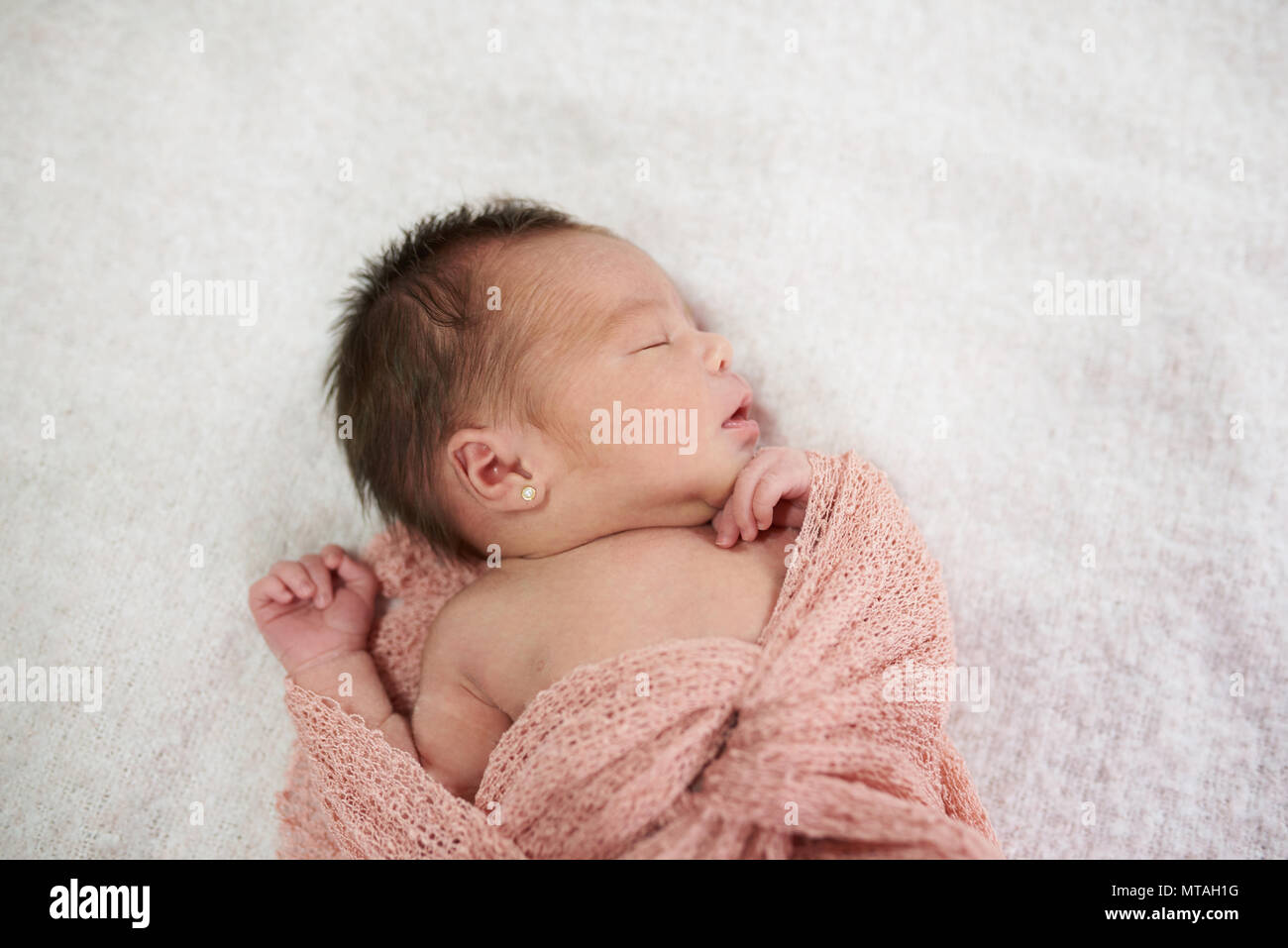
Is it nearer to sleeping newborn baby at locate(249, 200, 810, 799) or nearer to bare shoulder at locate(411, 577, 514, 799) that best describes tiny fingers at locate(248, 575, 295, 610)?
sleeping newborn baby at locate(249, 200, 810, 799)

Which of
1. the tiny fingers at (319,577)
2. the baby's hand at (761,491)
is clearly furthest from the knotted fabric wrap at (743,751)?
the tiny fingers at (319,577)

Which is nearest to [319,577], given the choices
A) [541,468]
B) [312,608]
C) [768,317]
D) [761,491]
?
[312,608]

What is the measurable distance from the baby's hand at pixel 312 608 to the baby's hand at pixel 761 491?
767mm

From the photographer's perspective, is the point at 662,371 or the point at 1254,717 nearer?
the point at 662,371

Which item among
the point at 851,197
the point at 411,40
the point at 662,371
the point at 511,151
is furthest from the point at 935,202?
the point at 411,40

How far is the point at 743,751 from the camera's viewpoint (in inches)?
54.2

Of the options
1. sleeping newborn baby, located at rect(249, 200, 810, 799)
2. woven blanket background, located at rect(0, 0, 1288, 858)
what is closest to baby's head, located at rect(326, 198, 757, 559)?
sleeping newborn baby, located at rect(249, 200, 810, 799)

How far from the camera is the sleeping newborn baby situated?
1.60 meters

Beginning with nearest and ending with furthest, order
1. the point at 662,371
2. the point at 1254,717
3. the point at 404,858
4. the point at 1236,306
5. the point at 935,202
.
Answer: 1. the point at 404,858
2. the point at 662,371
3. the point at 1254,717
4. the point at 1236,306
5. the point at 935,202

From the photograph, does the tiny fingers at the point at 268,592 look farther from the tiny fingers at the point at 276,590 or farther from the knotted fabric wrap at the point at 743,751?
the knotted fabric wrap at the point at 743,751

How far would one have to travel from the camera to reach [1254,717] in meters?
1.75

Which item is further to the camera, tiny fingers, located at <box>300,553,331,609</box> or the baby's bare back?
tiny fingers, located at <box>300,553,331,609</box>

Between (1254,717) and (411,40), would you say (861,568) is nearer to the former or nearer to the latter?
(1254,717)

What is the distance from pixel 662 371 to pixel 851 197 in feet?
2.42
